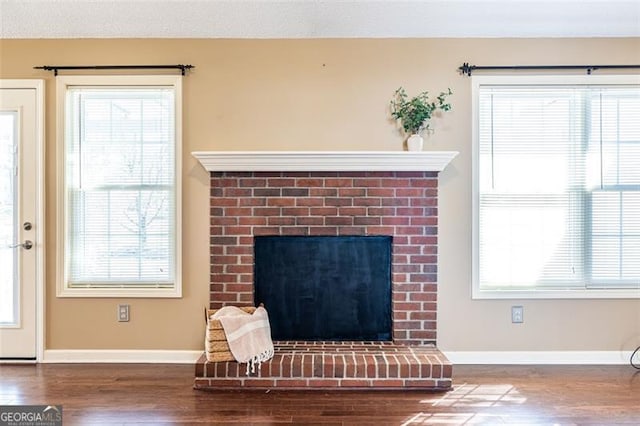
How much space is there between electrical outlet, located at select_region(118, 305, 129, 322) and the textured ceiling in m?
2.02

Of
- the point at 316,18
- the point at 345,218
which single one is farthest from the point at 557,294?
the point at 316,18

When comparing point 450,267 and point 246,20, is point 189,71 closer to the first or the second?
point 246,20

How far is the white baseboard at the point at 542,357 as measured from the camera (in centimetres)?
294

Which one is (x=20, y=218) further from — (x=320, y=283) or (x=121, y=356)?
(x=320, y=283)

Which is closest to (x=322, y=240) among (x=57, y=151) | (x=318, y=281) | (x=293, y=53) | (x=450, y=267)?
(x=318, y=281)

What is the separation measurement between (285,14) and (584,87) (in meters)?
2.25

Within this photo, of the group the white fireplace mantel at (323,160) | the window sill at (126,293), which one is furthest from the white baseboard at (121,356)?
the white fireplace mantel at (323,160)

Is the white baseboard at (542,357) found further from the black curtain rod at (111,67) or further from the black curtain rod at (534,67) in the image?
the black curtain rod at (111,67)

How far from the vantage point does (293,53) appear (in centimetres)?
297

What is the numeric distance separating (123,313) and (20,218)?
105cm

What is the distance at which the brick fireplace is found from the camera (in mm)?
2918

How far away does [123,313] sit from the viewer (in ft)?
9.75

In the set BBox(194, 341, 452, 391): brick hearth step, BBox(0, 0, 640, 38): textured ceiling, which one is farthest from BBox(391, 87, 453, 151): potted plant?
BBox(194, 341, 452, 391): brick hearth step

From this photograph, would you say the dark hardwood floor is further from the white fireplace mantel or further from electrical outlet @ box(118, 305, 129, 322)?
the white fireplace mantel
